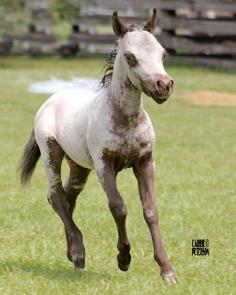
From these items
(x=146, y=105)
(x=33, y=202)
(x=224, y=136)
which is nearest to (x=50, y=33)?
(x=146, y=105)

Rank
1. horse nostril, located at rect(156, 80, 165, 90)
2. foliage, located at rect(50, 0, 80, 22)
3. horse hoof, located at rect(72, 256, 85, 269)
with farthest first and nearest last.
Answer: foliage, located at rect(50, 0, 80, 22) < horse hoof, located at rect(72, 256, 85, 269) < horse nostril, located at rect(156, 80, 165, 90)

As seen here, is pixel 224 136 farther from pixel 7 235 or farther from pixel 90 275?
pixel 90 275

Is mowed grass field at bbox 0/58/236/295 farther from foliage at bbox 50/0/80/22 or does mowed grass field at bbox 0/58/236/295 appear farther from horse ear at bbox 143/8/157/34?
foliage at bbox 50/0/80/22

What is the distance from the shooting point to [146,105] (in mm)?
22641

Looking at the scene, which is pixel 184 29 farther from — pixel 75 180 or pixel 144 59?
pixel 144 59

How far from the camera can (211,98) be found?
24.2m

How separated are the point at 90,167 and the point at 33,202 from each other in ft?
12.3

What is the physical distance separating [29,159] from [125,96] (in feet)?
6.11

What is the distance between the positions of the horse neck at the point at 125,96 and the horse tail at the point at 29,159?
166 centimetres

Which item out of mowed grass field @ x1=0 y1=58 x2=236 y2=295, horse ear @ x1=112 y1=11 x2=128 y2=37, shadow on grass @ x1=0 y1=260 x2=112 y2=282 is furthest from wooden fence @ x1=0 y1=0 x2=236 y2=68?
horse ear @ x1=112 y1=11 x2=128 y2=37

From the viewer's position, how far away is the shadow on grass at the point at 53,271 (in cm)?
771

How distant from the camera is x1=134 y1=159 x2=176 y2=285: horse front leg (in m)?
7.36

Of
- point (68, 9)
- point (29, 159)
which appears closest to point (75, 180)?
point (29, 159)

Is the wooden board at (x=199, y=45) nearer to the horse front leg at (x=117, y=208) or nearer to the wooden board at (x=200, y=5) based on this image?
the wooden board at (x=200, y=5)
